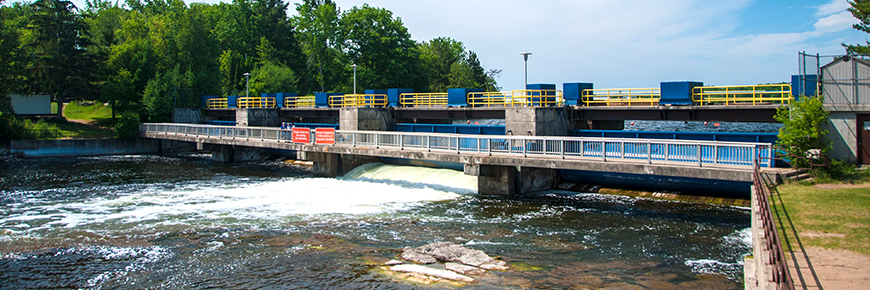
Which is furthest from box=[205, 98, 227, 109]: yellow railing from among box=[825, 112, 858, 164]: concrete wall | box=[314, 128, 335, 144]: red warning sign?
box=[825, 112, 858, 164]: concrete wall

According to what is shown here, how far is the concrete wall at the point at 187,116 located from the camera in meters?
60.1

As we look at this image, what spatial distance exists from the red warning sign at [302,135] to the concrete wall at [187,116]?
29382 millimetres

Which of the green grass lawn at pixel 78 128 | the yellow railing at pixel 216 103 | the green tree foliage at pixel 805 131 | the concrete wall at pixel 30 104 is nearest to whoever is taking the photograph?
the green tree foliage at pixel 805 131

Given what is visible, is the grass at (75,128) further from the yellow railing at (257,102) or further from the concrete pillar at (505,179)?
the concrete pillar at (505,179)

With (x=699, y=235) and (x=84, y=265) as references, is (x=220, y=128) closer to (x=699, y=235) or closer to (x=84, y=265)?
(x=84, y=265)

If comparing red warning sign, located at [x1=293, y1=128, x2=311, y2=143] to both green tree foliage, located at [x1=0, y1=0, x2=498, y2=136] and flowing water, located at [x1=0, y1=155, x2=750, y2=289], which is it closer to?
flowing water, located at [x1=0, y1=155, x2=750, y2=289]

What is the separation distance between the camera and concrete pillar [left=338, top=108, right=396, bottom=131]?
39219mm

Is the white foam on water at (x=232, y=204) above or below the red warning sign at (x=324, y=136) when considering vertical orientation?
below

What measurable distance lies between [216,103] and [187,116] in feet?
11.5

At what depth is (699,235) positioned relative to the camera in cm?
1869

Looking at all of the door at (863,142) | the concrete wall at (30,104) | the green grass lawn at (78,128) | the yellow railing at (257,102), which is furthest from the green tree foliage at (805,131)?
the concrete wall at (30,104)

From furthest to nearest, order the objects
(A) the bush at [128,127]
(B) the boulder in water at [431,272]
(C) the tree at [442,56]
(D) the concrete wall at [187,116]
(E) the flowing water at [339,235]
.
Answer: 1. (C) the tree at [442,56]
2. (D) the concrete wall at [187,116]
3. (A) the bush at [128,127]
4. (E) the flowing water at [339,235]
5. (B) the boulder in water at [431,272]

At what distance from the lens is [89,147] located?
52.5 m

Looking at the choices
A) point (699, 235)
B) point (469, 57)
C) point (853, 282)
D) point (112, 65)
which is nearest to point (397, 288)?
point (853, 282)
